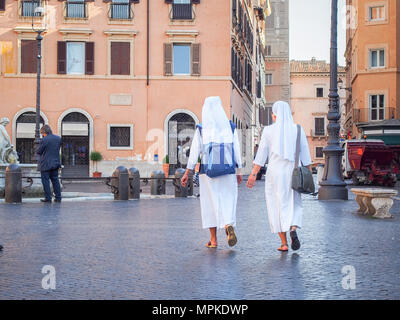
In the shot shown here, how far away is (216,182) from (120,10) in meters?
33.8

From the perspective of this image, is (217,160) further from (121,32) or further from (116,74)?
(121,32)

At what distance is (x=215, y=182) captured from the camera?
29.6ft

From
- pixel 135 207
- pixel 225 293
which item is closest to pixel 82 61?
pixel 135 207

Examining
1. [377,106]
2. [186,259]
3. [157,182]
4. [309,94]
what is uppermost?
[309,94]

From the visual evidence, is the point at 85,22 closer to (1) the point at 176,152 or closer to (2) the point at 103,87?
(2) the point at 103,87

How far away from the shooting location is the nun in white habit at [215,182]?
8938 millimetres

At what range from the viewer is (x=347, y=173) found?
33219mm

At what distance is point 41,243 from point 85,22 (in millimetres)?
33063

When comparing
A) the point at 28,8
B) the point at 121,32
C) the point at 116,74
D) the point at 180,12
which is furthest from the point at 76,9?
the point at 180,12

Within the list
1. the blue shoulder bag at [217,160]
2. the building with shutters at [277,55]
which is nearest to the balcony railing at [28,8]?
the blue shoulder bag at [217,160]

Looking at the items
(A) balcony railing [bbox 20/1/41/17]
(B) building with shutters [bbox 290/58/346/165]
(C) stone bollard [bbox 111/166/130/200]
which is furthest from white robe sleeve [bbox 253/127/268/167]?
(B) building with shutters [bbox 290/58/346/165]

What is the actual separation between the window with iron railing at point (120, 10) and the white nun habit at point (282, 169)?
33.7m

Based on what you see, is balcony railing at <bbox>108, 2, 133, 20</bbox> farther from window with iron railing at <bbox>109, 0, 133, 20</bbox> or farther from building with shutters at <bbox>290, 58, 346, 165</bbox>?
building with shutters at <bbox>290, 58, 346, 165</bbox>

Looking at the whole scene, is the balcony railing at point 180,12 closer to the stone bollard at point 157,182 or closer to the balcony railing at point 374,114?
the balcony railing at point 374,114
